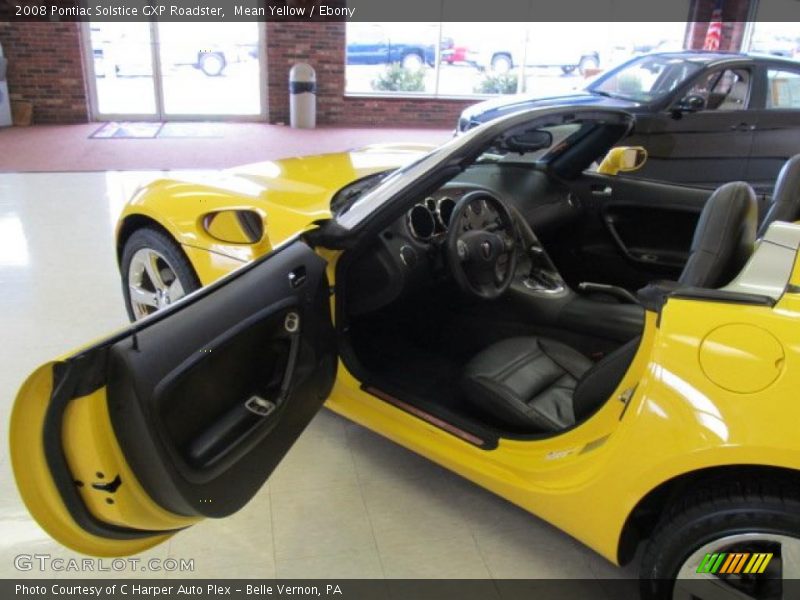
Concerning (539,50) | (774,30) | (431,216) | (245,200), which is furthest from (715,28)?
(245,200)

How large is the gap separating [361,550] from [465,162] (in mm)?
1177

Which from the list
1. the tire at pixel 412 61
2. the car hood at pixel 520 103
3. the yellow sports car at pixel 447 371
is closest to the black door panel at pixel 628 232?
the yellow sports car at pixel 447 371

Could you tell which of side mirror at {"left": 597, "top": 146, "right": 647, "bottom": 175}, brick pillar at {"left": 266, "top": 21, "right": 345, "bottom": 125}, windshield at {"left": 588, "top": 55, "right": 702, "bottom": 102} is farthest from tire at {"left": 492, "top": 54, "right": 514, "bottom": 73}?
side mirror at {"left": 597, "top": 146, "right": 647, "bottom": 175}

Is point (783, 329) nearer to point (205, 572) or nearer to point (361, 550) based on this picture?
point (361, 550)

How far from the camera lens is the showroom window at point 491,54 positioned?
10898 millimetres

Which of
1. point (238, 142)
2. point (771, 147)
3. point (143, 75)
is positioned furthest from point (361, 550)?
point (143, 75)

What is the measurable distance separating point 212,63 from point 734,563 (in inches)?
417

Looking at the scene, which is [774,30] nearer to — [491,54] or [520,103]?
[491,54]

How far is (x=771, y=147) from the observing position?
19.8ft

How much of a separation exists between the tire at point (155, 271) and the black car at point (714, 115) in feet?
13.9

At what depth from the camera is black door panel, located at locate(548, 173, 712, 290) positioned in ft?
9.62

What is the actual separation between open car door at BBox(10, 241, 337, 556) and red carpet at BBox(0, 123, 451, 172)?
592 centimetres

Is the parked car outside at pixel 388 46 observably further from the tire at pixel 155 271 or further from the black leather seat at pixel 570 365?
the black leather seat at pixel 570 365

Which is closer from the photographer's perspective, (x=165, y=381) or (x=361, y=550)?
(x=165, y=381)
